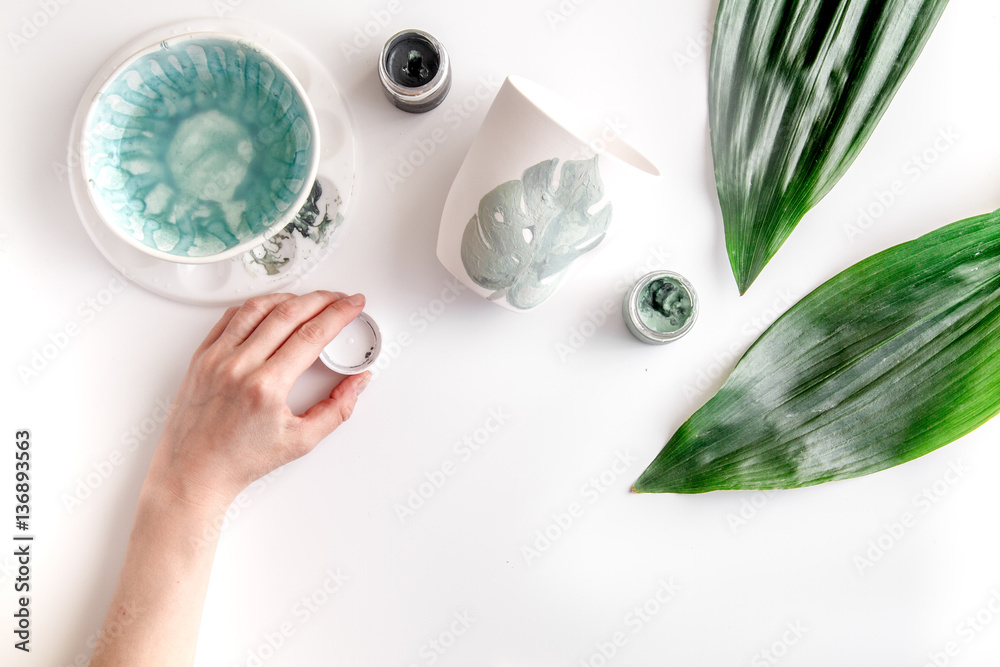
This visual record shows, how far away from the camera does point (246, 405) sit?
2.15 ft

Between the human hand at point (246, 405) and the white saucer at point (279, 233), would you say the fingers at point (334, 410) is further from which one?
the white saucer at point (279, 233)

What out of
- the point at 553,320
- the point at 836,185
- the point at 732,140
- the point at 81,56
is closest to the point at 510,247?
the point at 553,320

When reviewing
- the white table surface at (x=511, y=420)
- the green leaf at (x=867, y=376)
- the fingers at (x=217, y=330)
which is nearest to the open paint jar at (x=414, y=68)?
the white table surface at (x=511, y=420)

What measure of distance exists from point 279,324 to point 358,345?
0.31 feet

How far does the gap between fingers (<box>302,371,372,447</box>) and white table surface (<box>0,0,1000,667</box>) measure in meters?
0.03

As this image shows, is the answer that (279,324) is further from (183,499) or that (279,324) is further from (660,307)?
(660,307)

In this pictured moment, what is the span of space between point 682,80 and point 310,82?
0.44 meters

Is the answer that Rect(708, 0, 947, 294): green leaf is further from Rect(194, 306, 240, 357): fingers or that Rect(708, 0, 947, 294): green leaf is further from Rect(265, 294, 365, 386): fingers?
Rect(194, 306, 240, 357): fingers

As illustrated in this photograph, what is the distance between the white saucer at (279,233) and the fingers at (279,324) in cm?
5

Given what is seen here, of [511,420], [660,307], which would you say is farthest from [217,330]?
[660,307]

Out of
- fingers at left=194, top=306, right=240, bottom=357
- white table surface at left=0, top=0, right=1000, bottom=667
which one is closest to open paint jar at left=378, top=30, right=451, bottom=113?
white table surface at left=0, top=0, right=1000, bottom=667

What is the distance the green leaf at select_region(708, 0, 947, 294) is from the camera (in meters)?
0.68

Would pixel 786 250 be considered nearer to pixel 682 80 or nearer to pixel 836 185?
pixel 836 185

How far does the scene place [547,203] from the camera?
55 cm
